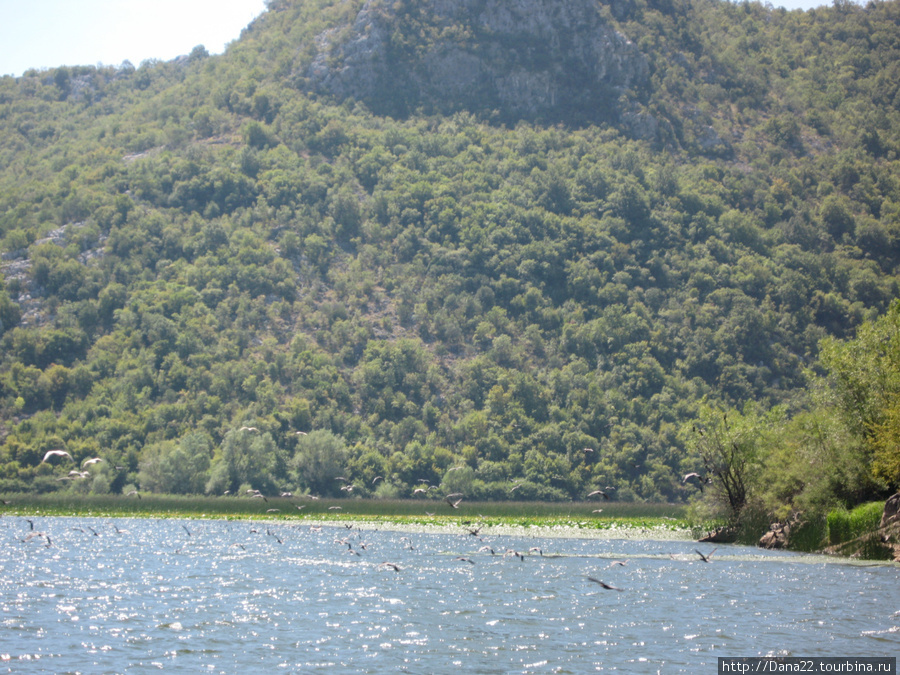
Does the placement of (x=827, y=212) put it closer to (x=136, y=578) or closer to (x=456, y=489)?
(x=456, y=489)

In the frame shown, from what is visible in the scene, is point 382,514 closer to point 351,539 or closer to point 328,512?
point 328,512

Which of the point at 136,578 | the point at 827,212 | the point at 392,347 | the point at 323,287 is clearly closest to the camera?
the point at 136,578

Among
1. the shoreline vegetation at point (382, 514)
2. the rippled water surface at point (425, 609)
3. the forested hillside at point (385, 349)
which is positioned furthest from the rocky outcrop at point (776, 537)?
the forested hillside at point (385, 349)

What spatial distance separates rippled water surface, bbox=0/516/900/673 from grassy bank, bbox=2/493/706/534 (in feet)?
69.4

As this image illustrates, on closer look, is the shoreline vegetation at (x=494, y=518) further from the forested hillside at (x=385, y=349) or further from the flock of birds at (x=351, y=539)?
the forested hillside at (x=385, y=349)

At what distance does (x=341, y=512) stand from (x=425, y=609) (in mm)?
56611

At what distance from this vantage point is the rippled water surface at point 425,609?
24.7 metres

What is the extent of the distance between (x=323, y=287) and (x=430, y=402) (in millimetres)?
43842

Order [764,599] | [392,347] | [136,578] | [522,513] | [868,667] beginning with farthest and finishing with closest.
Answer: [392,347] → [522,513] → [136,578] → [764,599] → [868,667]

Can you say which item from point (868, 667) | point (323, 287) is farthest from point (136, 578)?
point (323, 287)

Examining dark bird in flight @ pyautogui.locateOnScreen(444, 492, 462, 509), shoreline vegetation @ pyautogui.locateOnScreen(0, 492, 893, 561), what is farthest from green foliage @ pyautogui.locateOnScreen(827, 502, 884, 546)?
dark bird in flight @ pyautogui.locateOnScreen(444, 492, 462, 509)

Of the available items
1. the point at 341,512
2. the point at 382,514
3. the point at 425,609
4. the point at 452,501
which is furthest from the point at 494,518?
the point at 425,609

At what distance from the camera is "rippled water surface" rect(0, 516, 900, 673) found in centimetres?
2466

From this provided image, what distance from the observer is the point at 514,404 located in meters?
157
